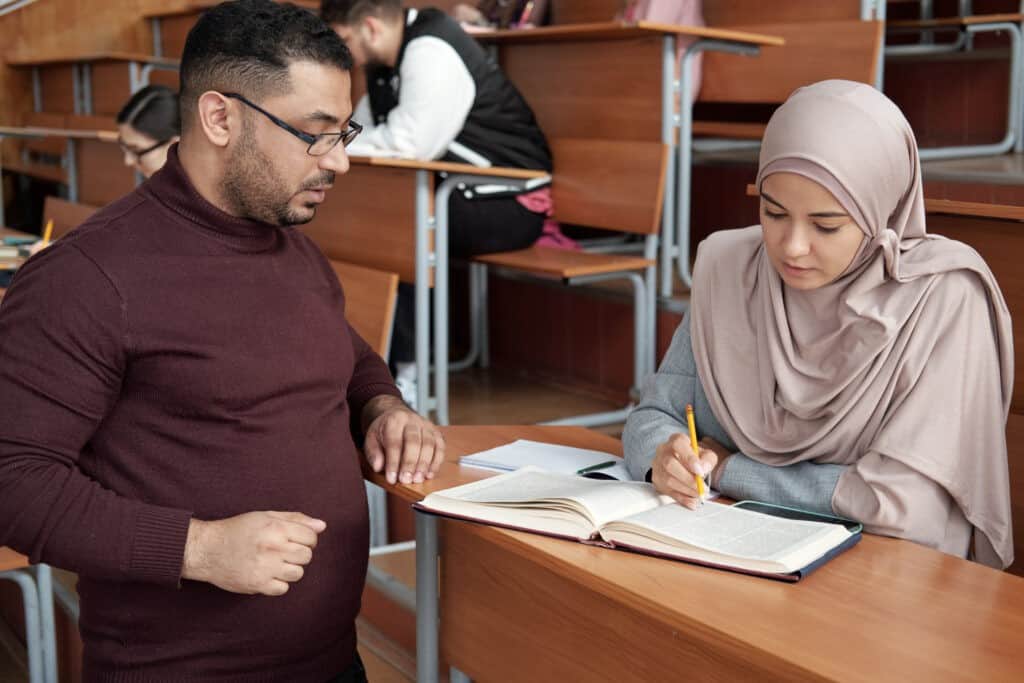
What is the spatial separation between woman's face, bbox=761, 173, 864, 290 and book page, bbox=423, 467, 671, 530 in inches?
12.4

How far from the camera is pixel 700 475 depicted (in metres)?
1.31

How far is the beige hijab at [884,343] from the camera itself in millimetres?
1351

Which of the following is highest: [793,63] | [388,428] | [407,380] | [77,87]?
[793,63]

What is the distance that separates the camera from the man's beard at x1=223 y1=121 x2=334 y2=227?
4.64 ft

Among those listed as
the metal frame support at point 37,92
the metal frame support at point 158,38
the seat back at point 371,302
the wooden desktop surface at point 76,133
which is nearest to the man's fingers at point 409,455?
the seat back at point 371,302

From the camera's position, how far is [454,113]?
350 cm

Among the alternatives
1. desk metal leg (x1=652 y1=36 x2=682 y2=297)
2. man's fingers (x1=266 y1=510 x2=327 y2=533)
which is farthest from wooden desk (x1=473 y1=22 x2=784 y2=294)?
man's fingers (x1=266 y1=510 x2=327 y2=533)

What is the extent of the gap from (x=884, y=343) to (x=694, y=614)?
0.47 meters

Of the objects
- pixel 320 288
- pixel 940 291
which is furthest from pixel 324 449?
pixel 940 291

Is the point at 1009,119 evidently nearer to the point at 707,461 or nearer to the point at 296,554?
the point at 707,461

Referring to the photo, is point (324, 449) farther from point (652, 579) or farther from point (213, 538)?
point (652, 579)

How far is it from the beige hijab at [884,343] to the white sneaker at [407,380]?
65.9 inches

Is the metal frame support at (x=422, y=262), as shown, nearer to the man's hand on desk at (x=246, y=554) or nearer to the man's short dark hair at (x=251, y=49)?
the man's short dark hair at (x=251, y=49)

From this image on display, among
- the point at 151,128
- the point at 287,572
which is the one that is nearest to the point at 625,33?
the point at 151,128
